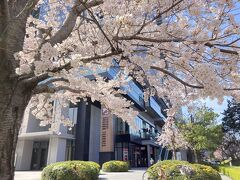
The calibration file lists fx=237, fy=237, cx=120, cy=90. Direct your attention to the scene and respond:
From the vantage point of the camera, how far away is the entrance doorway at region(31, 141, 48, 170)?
25312 mm

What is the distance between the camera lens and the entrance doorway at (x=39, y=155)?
83.0ft

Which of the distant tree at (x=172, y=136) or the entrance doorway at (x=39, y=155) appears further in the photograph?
the entrance doorway at (x=39, y=155)

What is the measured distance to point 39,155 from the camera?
2559cm

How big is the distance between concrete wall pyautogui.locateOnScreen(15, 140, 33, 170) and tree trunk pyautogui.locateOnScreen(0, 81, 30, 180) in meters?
24.0

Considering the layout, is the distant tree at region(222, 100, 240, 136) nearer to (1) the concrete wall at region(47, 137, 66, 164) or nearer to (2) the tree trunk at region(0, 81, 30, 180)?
(1) the concrete wall at region(47, 137, 66, 164)

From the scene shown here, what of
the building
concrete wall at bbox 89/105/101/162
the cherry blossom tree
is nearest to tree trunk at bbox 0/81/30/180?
the cherry blossom tree

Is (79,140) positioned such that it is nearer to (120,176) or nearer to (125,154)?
(125,154)

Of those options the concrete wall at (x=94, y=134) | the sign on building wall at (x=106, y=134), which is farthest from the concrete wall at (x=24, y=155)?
the sign on building wall at (x=106, y=134)

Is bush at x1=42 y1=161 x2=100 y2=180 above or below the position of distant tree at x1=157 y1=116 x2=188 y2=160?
below

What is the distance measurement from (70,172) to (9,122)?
809 cm

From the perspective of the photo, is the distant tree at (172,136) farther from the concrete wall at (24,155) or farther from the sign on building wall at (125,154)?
the concrete wall at (24,155)

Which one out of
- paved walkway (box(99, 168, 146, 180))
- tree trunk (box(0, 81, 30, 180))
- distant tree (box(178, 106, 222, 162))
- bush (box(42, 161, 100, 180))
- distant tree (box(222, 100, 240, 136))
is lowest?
paved walkway (box(99, 168, 146, 180))

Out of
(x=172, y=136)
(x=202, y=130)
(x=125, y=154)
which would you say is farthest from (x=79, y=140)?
(x=202, y=130)

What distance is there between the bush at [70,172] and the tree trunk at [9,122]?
7.81m
